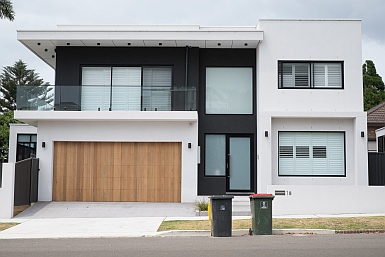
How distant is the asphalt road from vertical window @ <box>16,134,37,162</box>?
13638mm

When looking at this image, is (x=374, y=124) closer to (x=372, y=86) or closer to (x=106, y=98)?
(x=372, y=86)

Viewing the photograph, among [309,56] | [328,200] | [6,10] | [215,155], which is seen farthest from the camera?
[6,10]

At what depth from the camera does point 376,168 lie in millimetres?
22531

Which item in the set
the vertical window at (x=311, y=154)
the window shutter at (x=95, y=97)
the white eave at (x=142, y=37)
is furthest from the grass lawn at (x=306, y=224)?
the white eave at (x=142, y=37)

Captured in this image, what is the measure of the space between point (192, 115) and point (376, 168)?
7.83 m

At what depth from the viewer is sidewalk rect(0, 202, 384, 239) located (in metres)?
15.6

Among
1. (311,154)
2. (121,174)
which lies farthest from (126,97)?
(311,154)

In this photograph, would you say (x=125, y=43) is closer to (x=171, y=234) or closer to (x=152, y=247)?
(x=171, y=234)

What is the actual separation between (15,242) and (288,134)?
12208 millimetres

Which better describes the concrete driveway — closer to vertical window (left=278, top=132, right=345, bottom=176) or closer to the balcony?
the balcony

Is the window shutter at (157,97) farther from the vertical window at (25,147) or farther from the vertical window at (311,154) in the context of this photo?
the vertical window at (25,147)

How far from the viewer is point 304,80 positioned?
2277cm

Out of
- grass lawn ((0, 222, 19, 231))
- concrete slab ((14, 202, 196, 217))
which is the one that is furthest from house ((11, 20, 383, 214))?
grass lawn ((0, 222, 19, 231))

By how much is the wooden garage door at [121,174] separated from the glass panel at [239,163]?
2294 millimetres
